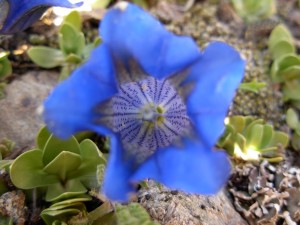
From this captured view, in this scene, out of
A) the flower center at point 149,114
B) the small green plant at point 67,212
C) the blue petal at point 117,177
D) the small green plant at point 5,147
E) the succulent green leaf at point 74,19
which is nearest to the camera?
the blue petal at point 117,177

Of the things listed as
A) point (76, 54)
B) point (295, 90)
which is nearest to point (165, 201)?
point (76, 54)

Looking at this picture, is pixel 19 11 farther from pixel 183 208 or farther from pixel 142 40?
pixel 183 208

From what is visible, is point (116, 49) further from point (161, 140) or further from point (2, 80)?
point (2, 80)

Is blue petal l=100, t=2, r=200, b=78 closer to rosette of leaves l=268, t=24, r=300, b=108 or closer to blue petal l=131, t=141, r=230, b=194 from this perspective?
blue petal l=131, t=141, r=230, b=194

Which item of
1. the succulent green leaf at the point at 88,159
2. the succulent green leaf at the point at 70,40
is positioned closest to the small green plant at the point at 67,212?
the succulent green leaf at the point at 88,159

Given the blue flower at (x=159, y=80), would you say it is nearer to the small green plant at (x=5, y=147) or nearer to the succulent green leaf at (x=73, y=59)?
the small green plant at (x=5, y=147)
